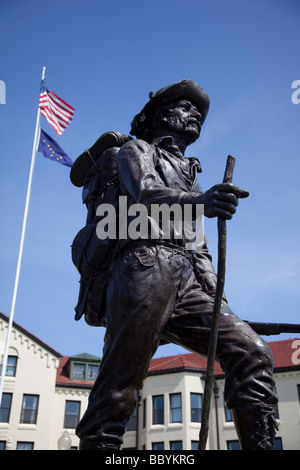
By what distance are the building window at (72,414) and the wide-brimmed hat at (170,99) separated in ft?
104

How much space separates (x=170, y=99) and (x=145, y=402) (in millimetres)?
31380

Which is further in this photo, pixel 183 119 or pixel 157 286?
pixel 183 119

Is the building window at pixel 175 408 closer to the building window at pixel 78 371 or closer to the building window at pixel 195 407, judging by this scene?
the building window at pixel 195 407

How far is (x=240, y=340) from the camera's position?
11.2 feet

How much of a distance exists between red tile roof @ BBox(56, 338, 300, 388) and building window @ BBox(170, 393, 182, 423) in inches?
64.4

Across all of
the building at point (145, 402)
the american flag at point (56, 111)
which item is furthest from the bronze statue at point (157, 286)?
the building at point (145, 402)

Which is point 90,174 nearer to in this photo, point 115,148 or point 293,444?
point 115,148

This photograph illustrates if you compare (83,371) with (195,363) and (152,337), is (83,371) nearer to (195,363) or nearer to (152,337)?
(195,363)

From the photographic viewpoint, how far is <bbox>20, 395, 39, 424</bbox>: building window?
104 feet

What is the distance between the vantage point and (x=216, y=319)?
3.01 meters
